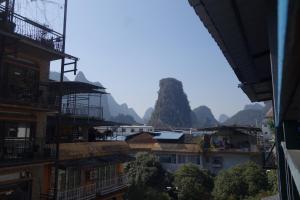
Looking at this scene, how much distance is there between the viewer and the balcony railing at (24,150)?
1514 centimetres

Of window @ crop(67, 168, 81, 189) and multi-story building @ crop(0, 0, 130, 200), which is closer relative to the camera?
multi-story building @ crop(0, 0, 130, 200)

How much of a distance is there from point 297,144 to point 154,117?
5677 inches

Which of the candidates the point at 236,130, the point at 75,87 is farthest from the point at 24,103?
the point at 236,130

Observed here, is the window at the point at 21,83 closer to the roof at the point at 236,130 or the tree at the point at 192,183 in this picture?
the tree at the point at 192,183

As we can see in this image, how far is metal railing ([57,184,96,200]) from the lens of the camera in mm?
18141

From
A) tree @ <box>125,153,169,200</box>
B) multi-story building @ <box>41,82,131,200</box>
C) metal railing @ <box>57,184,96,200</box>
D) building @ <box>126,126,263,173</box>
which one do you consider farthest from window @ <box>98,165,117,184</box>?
building @ <box>126,126,263,173</box>

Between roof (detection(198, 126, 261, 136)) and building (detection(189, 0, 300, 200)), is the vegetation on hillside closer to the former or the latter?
roof (detection(198, 126, 261, 136))

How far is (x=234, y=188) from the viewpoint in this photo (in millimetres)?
28984

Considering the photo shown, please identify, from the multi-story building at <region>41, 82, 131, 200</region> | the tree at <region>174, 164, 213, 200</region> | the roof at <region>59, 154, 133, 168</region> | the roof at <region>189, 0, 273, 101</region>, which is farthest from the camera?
the tree at <region>174, 164, 213, 200</region>

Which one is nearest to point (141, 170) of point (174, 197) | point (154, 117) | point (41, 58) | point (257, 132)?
point (174, 197)

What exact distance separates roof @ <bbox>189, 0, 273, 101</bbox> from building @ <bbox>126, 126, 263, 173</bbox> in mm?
40796

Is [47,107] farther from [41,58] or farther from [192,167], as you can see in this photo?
[192,167]

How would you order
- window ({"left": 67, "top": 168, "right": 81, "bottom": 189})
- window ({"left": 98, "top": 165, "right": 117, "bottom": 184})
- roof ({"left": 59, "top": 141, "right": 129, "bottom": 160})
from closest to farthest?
roof ({"left": 59, "top": 141, "right": 129, "bottom": 160})
window ({"left": 67, "top": 168, "right": 81, "bottom": 189})
window ({"left": 98, "top": 165, "right": 117, "bottom": 184})

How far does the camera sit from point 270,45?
7.22 feet
